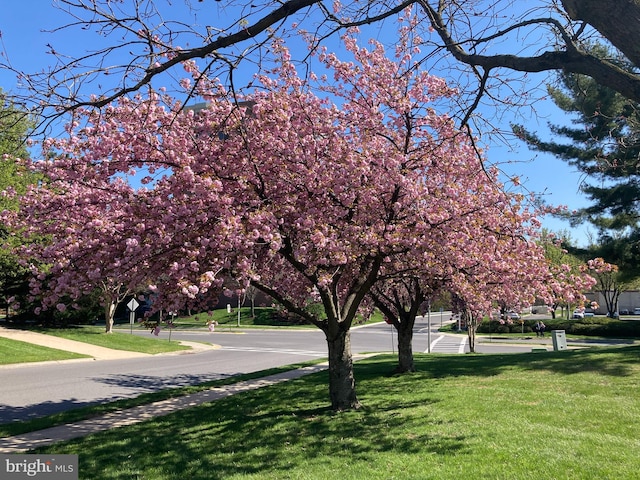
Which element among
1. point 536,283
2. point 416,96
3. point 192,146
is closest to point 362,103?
point 416,96

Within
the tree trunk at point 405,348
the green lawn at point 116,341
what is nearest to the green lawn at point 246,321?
the green lawn at point 116,341

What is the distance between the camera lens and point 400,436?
685cm

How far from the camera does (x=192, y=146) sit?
298 inches

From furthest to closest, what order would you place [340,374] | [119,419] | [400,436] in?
[119,419] < [340,374] < [400,436]

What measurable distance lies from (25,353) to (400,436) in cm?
1736

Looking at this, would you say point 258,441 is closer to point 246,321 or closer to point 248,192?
point 248,192

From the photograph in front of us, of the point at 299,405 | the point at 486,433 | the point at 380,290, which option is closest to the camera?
the point at 486,433

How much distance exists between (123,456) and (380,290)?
8610 mm

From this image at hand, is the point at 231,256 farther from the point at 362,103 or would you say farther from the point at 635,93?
the point at 635,93

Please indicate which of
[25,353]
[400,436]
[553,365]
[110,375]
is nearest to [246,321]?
[25,353]

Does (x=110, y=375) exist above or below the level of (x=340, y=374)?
below

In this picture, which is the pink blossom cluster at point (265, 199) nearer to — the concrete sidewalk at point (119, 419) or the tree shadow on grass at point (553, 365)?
the concrete sidewalk at point (119, 419)

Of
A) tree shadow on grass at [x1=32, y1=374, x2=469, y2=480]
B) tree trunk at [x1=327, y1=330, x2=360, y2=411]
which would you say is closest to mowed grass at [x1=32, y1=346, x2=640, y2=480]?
tree shadow on grass at [x1=32, y1=374, x2=469, y2=480]

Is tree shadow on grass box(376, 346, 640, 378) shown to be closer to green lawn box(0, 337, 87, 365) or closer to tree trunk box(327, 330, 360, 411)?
tree trunk box(327, 330, 360, 411)
